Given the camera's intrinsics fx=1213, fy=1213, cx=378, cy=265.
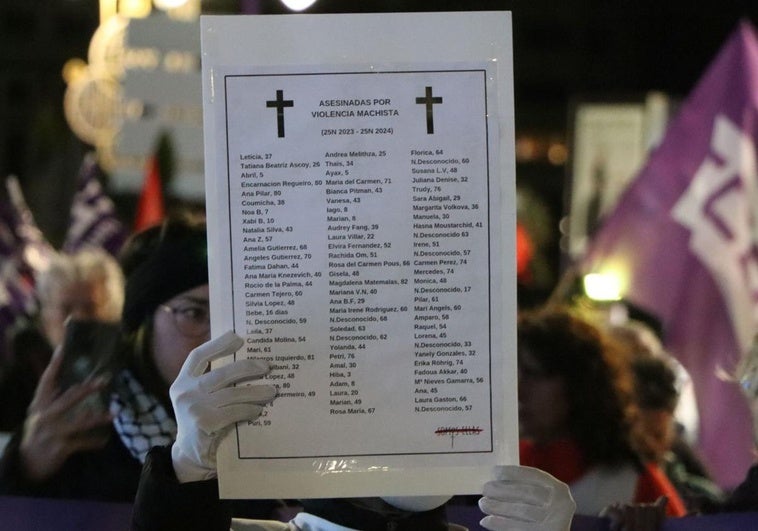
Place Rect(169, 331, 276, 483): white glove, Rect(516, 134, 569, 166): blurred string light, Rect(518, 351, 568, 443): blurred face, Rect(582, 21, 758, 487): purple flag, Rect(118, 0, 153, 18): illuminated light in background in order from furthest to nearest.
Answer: Rect(516, 134, 569, 166): blurred string light < Rect(118, 0, 153, 18): illuminated light in background < Rect(582, 21, 758, 487): purple flag < Rect(518, 351, 568, 443): blurred face < Rect(169, 331, 276, 483): white glove

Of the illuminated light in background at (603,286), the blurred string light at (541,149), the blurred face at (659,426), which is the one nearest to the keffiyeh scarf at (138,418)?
the blurred face at (659,426)

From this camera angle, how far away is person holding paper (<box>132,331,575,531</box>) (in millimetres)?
1944

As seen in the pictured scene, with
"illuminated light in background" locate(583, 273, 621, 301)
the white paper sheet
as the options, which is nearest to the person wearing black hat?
the white paper sheet

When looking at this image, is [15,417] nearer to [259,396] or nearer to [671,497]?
[671,497]

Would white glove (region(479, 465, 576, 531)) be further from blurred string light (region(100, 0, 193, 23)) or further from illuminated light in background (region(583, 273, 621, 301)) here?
blurred string light (region(100, 0, 193, 23))

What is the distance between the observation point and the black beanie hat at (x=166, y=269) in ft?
10.0

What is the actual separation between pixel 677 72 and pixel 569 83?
2900 cm

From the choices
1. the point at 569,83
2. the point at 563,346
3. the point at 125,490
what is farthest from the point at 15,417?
the point at 569,83

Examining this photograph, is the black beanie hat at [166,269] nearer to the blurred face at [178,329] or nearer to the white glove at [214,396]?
the blurred face at [178,329]

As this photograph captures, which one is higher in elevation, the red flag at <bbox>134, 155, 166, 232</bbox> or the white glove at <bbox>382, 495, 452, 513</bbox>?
the red flag at <bbox>134, 155, 166, 232</bbox>

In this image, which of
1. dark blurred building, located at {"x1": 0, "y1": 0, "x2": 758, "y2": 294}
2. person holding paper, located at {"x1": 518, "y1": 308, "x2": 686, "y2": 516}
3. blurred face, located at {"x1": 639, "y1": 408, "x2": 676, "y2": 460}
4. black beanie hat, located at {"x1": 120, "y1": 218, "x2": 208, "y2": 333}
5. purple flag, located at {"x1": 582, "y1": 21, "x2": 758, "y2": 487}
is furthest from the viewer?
dark blurred building, located at {"x1": 0, "y1": 0, "x2": 758, "y2": 294}

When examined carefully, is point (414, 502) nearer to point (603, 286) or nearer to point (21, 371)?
point (21, 371)

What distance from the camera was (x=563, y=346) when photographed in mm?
3695

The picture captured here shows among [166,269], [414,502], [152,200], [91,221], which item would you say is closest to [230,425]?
[414,502]
